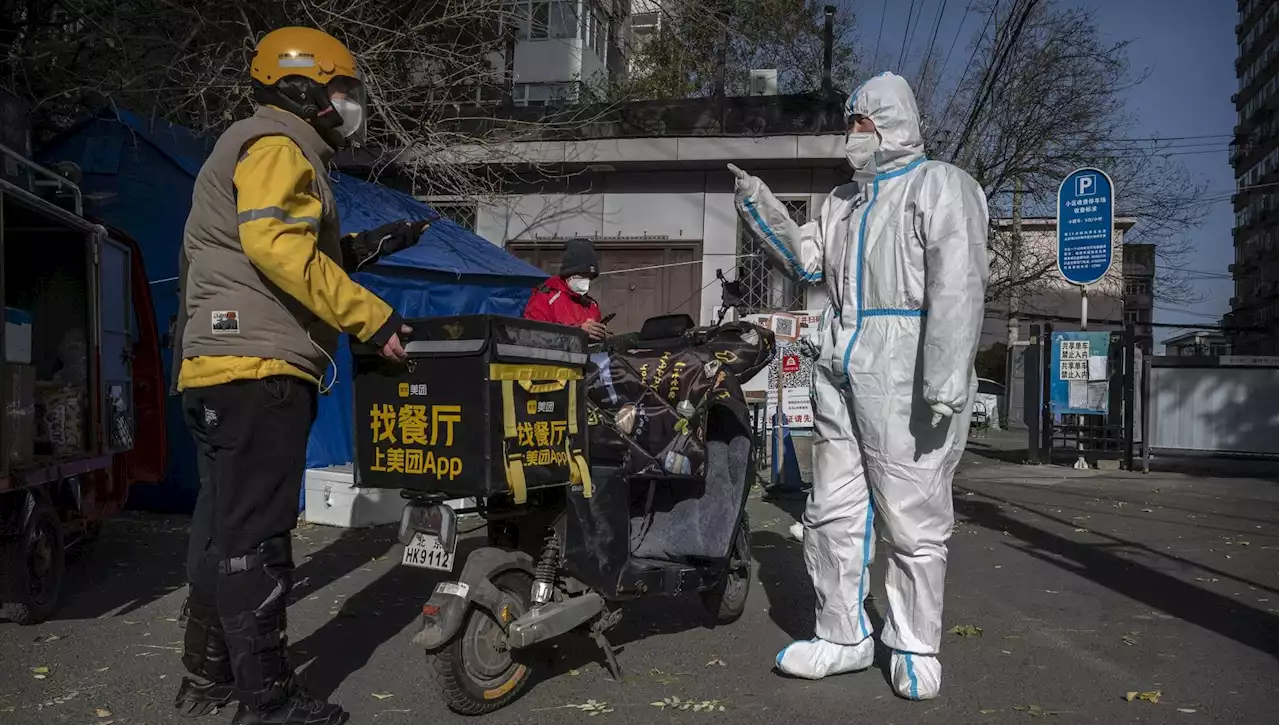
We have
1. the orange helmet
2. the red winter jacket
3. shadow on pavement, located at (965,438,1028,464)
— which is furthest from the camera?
shadow on pavement, located at (965,438,1028,464)

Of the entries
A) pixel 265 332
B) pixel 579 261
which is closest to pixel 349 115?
pixel 265 332

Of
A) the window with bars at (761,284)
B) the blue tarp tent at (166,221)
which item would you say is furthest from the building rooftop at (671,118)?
the blue tarp tent at (166,221)

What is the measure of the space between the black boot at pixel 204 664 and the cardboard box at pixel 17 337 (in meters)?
2.04

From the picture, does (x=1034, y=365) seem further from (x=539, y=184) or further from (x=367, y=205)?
(x=367, y=205)

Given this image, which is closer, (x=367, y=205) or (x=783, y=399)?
(x=367, y=205)

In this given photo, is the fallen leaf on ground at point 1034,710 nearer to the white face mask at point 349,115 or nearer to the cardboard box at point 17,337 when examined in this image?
the white face mask at point 349,115

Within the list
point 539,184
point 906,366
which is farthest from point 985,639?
point 539,184

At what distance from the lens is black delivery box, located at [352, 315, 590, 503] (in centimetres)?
353

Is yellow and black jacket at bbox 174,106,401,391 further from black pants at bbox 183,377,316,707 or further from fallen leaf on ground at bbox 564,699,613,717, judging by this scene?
fallen leaf on ground at bbox 564,699,613,717

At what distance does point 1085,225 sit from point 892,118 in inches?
382

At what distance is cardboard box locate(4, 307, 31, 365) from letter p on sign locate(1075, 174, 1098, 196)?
11.5 meters

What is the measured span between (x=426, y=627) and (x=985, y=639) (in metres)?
2.71

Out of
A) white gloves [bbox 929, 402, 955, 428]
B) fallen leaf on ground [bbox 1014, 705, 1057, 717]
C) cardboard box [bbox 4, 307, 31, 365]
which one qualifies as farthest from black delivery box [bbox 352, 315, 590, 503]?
cardboard box [bbox 4, 307, 31, 365]

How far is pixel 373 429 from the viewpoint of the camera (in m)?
3.75
